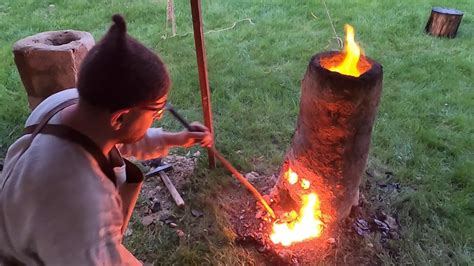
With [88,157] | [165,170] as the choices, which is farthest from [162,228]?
[88,157]

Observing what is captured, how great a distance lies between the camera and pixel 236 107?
365 centimetres

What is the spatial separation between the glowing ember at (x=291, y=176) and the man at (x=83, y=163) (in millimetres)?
1136

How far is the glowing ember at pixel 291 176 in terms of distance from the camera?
2404mm

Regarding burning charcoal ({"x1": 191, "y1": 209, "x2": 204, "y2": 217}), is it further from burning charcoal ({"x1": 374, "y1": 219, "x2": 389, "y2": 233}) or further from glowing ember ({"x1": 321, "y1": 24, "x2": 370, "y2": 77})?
glowing ember ({"x1": 321, "y1": 24, "x2": 370, "y2": 77})

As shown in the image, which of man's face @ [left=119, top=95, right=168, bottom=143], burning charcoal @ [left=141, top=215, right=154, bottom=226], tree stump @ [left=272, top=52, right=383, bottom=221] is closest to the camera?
man's face @ [left=119, top=95, right=168, bottom=143]

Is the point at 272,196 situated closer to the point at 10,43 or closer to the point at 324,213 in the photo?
the point at 324,213

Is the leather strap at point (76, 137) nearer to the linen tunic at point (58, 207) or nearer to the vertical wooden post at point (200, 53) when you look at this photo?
the linen tunic at point (58, 207)

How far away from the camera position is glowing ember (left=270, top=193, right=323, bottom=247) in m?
2.39

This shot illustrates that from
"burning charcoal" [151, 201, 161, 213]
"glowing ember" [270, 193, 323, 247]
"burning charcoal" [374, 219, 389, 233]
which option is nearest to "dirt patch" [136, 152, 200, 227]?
"burning charcoal" [151, 201, 161, 213]

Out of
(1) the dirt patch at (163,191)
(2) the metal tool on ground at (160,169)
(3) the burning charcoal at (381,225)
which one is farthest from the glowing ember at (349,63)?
(2) the metal tool on ground at (160,169)

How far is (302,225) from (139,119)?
1300 mm

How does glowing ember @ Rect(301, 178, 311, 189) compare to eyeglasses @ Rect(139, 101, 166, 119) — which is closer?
eyeglasses @ Rect(139, 101, 166, 119)

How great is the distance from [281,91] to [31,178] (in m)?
2.80

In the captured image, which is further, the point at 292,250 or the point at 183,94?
the point at 183,94
